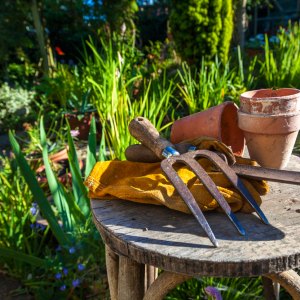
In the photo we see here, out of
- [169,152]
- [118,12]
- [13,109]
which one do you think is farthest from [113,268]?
[118,12]

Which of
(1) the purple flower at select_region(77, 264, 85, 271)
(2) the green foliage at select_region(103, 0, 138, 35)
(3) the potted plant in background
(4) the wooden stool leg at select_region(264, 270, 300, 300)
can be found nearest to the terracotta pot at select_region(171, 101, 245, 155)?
(4) the wooden stool leg at select_region(264, 270, 300, 300)

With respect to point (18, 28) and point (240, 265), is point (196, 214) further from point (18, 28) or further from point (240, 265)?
point (18, 28)

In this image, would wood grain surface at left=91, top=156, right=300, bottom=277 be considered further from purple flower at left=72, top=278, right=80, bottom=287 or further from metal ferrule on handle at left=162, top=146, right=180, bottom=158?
purple flower at left=72, top=278, right=80, bottom=287

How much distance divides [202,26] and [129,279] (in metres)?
3.29

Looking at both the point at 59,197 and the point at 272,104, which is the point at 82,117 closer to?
the point at 59,197

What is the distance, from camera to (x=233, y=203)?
898 mm

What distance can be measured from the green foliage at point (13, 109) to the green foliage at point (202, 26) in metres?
2.04

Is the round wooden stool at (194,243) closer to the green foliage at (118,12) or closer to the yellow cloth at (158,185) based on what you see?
the yellow cloth at (158,185)

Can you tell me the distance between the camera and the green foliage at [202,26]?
3.81m

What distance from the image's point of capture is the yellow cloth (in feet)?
2.92

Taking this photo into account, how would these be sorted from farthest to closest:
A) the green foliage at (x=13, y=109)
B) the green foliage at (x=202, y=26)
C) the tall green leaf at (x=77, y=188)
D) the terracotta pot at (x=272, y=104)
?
the green foliage at (x=13, y=109)
the green foliage at (x=202, y=26)
the tall green leaf at (x=77, y=188)
the terracotta pot at (x=272, y=104)

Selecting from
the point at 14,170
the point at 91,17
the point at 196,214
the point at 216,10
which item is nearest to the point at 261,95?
the point at 196,214

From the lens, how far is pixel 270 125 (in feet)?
3.33

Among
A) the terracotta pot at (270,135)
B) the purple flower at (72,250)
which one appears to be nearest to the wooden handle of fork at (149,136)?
the terracotta pot at (270,135)
